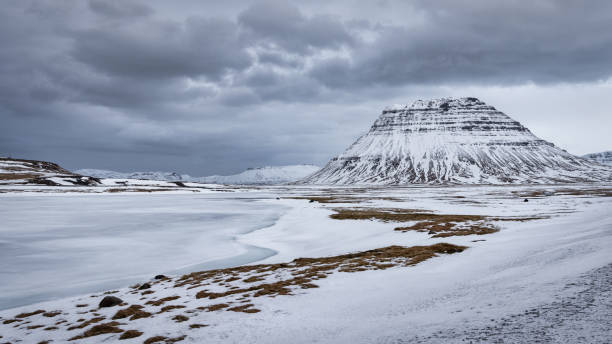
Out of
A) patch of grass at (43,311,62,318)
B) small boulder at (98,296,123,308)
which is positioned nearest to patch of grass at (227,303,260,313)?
small boulder at (98,296,123,308)

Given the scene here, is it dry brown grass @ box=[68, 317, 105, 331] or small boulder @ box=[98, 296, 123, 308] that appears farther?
small boulder @ box=[98, 296, 123, 308]

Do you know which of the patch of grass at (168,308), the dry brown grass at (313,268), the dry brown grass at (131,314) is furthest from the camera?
the dry brown grass at (313,268)

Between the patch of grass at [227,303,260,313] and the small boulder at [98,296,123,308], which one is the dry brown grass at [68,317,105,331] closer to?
the small boulder at [98,296,123,308]

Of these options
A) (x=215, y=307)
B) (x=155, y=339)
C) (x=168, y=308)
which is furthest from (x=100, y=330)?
(x=215, y=307)

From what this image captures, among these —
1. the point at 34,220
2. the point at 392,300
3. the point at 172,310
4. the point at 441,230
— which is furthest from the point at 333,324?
the point at 34,220

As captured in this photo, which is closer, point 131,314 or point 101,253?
point 131,314

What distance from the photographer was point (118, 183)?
197 m

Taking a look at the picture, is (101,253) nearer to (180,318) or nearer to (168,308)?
(168,308)

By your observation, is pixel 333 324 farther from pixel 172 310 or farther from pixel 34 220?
pixel 34 220

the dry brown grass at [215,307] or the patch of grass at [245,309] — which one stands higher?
the patch of grass at [245,309]

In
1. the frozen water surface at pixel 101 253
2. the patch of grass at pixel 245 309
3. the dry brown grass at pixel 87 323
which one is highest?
the patch of grass at pixel 245 309

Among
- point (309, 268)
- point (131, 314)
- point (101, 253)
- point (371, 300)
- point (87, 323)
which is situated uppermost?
point (371, 300)

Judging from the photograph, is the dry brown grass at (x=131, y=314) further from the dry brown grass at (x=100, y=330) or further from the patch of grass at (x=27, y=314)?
the patch of grass at (x=27, y=314)

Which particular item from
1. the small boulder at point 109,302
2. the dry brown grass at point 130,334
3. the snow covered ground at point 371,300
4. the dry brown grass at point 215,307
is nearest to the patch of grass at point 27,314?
the snow covered ground at point 371,300
